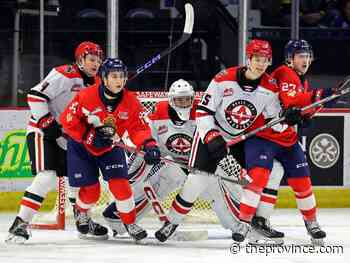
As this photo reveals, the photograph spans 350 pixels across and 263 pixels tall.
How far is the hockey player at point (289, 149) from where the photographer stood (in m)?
5.65

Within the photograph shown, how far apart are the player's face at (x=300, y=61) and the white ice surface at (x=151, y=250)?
0.82m

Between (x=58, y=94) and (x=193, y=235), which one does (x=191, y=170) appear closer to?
(x=193, y=235)

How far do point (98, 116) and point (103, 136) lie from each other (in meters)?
0.09

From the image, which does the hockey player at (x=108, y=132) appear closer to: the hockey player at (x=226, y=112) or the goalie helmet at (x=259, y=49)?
the hockey player at (x=226, y=112)

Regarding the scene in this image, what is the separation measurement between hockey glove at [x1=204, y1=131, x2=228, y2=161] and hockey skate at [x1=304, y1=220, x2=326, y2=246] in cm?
53

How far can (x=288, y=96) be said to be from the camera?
18.6 feet

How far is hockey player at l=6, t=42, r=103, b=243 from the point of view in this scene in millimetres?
5926

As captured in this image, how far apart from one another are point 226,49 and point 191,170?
6.93 ft

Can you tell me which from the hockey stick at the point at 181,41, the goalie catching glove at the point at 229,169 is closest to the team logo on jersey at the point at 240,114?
the goalie catching glove at the point at 229,169

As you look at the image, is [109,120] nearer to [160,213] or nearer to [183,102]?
[183,102]

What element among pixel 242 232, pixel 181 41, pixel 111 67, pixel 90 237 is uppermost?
pixel 181 41

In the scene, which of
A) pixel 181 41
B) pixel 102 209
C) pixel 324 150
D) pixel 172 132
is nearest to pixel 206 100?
pixel 172 132

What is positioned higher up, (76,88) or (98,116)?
(76,88)

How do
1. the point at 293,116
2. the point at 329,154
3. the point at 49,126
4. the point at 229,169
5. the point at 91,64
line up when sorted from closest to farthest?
the point at 293,116 → the point at 49,126 → the point at 91,64 → the point at 229,169 → the point at 329,154
